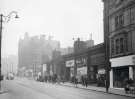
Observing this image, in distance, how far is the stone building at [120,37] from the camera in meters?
34.1

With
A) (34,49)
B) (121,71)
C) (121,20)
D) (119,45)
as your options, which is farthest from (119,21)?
(34,49)

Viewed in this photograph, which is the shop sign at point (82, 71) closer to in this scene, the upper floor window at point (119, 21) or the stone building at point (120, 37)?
the stone building at point (120, 37)

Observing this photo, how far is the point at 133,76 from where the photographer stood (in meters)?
33.1

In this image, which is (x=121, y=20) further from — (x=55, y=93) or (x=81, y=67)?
(x=81, y=67)

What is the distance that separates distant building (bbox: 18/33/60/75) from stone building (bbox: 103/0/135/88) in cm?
7827

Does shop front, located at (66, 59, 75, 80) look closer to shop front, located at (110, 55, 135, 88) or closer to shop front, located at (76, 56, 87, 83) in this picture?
shop front, located at (76, 56, 87, 83)

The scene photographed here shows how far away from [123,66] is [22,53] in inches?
4029

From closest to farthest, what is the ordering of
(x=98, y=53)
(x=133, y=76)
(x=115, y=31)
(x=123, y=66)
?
(x=133, y=76)
(x=123, y=66)
(x=115, y=31)
(x=98, y=53)

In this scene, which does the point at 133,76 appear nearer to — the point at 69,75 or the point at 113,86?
the point at 113,86

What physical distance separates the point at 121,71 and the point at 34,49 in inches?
3478

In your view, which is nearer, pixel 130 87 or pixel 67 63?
pixel 130 87

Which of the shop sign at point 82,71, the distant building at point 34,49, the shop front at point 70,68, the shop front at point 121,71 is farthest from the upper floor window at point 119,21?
the distant building at point 34,49

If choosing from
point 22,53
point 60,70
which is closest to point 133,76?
point 60,70

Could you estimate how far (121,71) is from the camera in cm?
3719
